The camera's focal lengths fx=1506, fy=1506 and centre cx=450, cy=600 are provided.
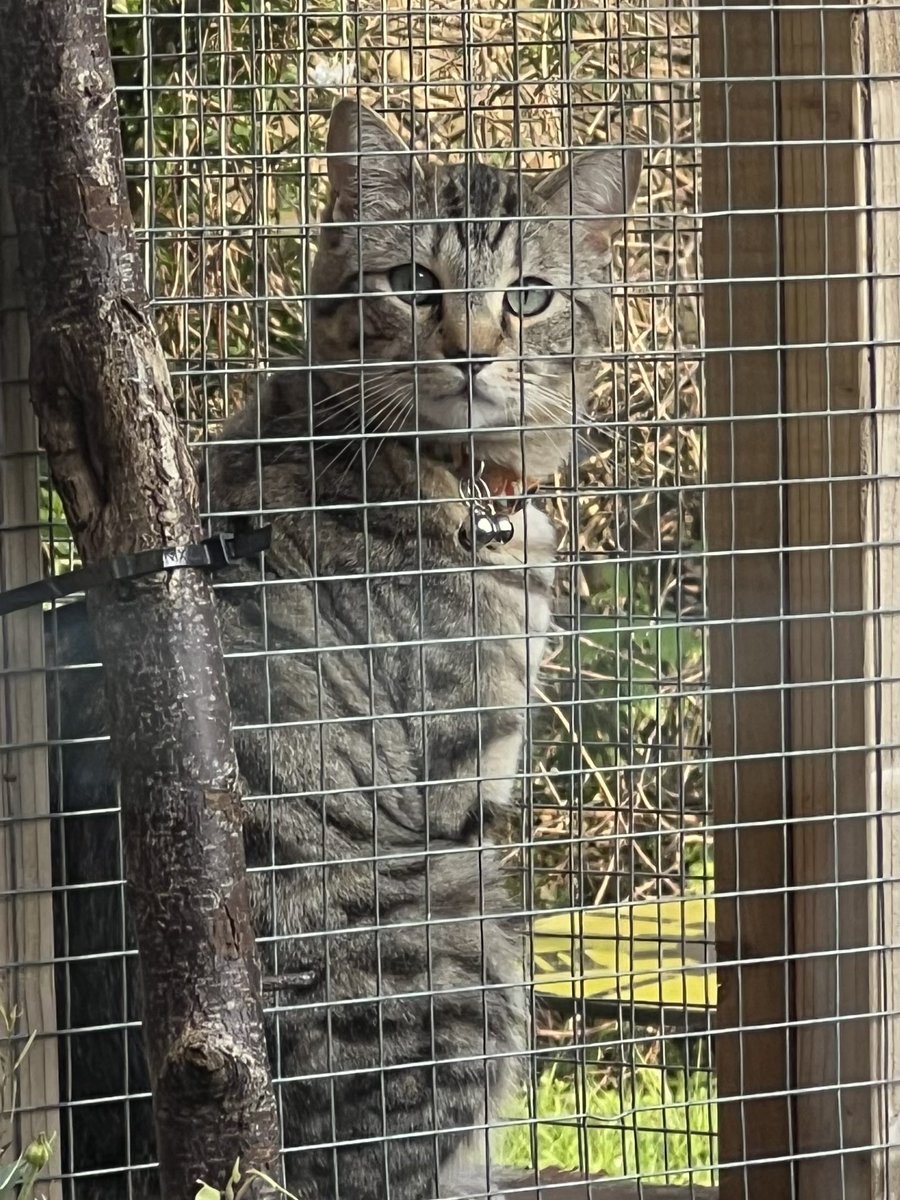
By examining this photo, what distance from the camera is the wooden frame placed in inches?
68.1

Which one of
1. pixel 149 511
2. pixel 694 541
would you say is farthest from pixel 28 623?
pixel 694 541

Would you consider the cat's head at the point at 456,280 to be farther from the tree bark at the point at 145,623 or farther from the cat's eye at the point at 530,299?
the tree bark at the point at 145,623

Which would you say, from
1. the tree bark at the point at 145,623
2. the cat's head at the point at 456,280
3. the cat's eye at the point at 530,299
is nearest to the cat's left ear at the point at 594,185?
the cat's head at the point at 456,280

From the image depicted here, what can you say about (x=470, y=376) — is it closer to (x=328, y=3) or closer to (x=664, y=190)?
(x=664, y=190)

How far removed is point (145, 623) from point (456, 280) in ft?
3.04

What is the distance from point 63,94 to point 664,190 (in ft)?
6.84

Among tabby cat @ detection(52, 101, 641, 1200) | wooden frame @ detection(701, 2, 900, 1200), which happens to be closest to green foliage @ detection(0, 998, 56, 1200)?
tabby cat @ detection(52, 101, 641, 1200)

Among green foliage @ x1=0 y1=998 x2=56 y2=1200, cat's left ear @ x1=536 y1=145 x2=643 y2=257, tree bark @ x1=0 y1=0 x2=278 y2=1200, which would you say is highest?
cat's left ear @ x1=536 y1=145 x2=643 y2=257

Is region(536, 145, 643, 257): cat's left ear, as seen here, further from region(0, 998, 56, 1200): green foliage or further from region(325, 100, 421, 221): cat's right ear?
region(0, 998, 56, 1200): green foliage

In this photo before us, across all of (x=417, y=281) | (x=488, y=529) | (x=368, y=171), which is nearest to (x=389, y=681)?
(x=488, y=529)

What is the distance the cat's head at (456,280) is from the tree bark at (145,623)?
2.32ft

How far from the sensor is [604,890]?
3.33 meters

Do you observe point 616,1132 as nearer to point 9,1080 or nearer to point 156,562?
point 9,1080

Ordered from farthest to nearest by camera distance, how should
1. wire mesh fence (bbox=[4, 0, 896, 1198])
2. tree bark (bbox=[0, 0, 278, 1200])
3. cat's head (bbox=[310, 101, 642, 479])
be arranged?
cat's head (bbox=[310, 101, 642, 479]) → wire mesh fence (bbox=[4, 0, 896, 1198]) → tree bark (bbox=[0, 0, 278, 1200])
